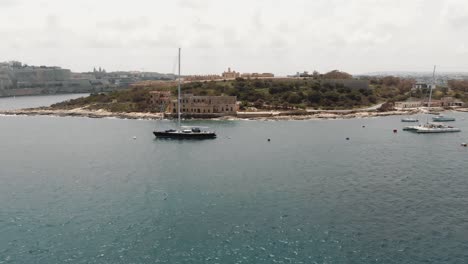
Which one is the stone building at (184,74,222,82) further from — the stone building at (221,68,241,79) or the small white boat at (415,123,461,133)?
the small white boat at (415,123,461,133)

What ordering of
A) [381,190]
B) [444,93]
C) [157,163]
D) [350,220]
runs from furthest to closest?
[444,93], [157,163], [381,190], [350,220]

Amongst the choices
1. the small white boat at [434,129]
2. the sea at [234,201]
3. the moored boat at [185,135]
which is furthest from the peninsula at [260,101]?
the sea at [234,201]

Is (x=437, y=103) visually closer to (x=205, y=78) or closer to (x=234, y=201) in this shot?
(x=205, y=78)

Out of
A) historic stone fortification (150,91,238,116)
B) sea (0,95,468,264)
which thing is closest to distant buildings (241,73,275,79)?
historic stone fortification (150,91,238,116)

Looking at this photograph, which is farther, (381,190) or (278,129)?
(278,129)

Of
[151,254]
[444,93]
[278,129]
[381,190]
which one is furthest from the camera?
[444,93]

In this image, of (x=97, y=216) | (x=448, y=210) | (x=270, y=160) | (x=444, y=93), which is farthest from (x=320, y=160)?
(x=444, y=93)

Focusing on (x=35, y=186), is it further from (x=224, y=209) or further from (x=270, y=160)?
(x=270, y=160)

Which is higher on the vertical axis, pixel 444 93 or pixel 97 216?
pixel 444 93
